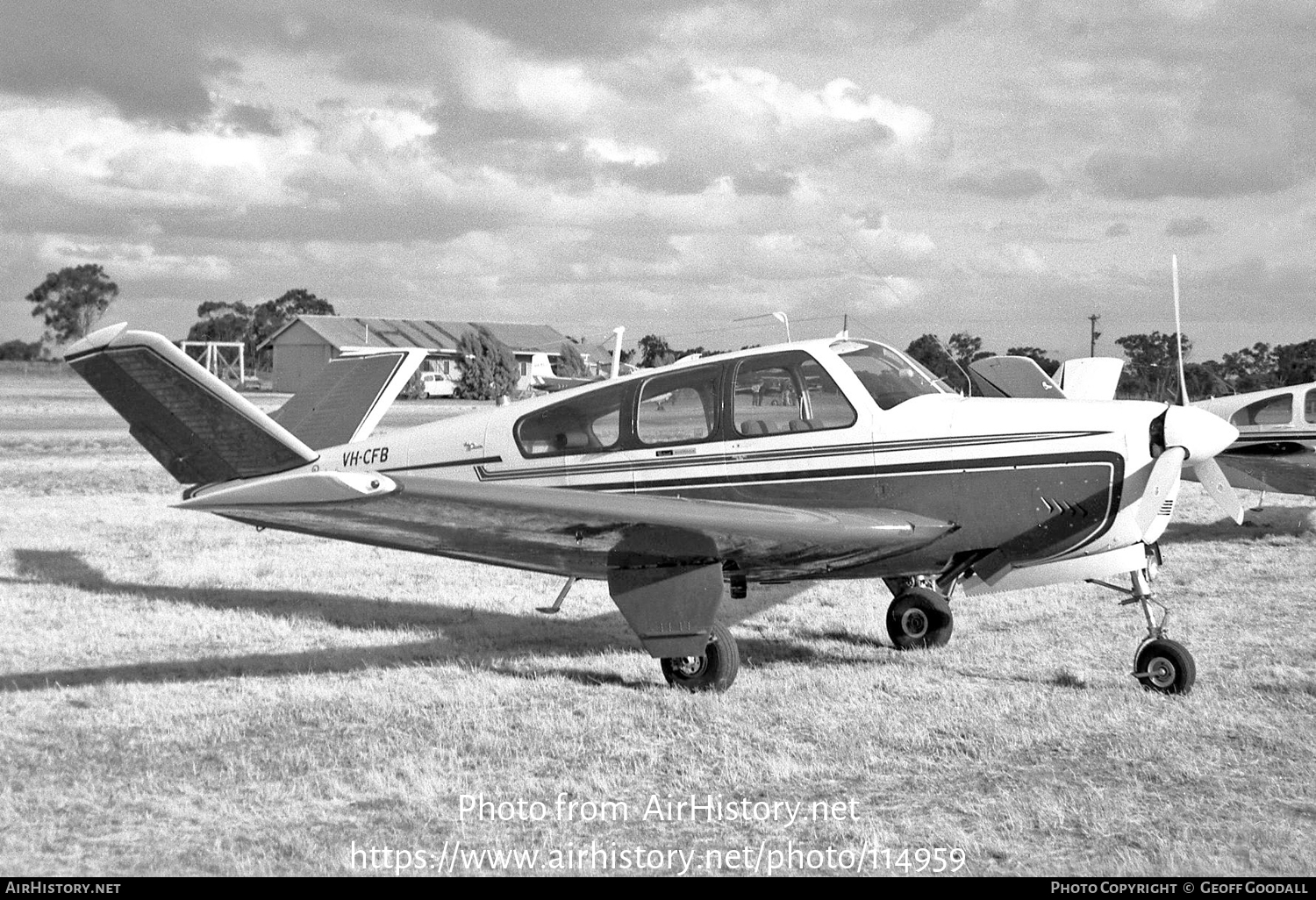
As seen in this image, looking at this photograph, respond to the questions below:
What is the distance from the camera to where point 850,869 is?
441 centimetres

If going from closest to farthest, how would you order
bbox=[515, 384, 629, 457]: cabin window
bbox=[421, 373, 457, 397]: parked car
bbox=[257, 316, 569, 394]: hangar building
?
bbox=[515, 384, 629, 457]: cabin window < bbox=[421, 373, 457, 397]: parked car < bbox=[257, 316, 569, 394]: hangar building

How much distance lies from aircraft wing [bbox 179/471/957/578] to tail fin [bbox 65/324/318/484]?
1.05m

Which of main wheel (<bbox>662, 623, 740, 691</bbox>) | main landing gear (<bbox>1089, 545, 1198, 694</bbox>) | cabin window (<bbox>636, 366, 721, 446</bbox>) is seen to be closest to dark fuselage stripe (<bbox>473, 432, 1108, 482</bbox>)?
cabin window (<bbox>636, 366, 721, 446</bbox>)

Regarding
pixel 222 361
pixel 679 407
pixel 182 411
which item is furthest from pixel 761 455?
pixel 222 361

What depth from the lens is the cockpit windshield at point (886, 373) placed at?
7605 millimetres

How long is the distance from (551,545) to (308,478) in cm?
232

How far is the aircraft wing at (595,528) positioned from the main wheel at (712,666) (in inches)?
20.1

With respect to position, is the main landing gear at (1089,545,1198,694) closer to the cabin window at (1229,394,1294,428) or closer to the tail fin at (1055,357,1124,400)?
the tail fin at (1055,357,1124,400)

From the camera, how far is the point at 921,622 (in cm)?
884

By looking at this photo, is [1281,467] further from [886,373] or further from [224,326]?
[224,326]

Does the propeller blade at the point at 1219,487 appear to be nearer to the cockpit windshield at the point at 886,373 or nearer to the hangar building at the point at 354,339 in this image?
the cockpit windshield at the point at 886,373

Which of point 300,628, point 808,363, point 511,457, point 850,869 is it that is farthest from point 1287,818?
point 300,628

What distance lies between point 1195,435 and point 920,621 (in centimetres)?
267

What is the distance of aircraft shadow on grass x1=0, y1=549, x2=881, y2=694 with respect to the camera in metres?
7.71
